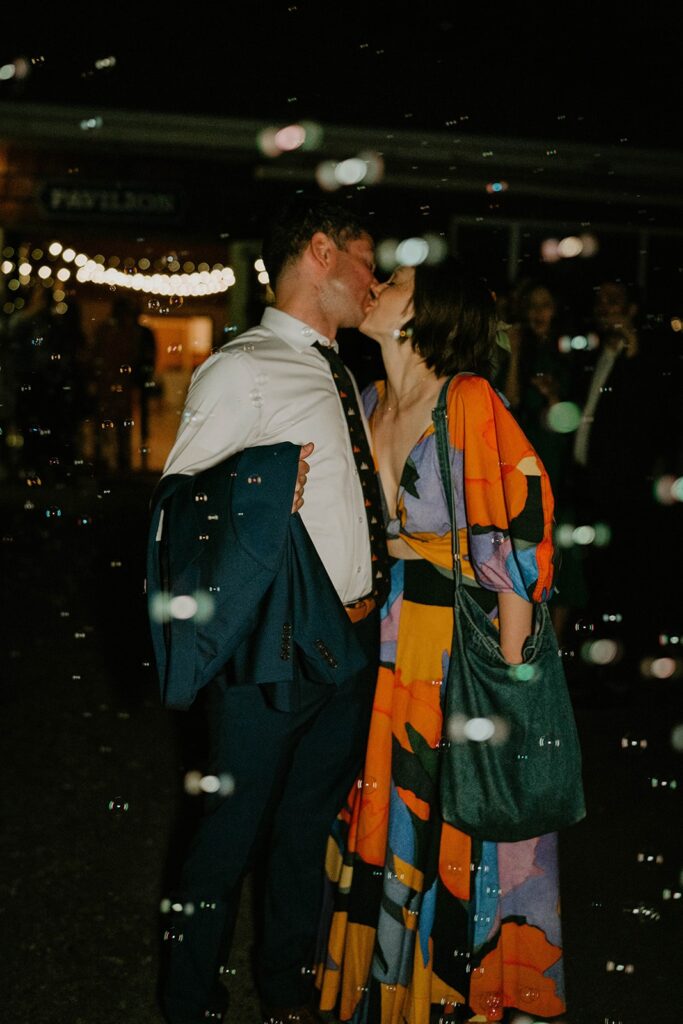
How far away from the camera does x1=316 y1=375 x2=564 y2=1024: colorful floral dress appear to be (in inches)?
86.0

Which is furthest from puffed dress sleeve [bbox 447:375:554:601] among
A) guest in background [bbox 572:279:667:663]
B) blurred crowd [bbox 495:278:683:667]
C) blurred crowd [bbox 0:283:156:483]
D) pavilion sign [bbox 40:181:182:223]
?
pavilion sign [bbox 40:181:182:223]

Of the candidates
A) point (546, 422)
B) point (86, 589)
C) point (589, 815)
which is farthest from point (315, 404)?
point (86, 589)

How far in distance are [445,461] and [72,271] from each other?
1305 centimetres

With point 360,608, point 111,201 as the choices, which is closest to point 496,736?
point 360,608

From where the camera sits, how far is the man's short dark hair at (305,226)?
2354 millimetres

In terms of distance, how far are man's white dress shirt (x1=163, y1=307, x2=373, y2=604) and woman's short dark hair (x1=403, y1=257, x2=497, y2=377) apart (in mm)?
267

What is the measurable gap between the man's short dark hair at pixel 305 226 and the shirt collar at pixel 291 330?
13cm

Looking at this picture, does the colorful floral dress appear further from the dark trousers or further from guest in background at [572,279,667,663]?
guest in background at [572,279,667,663]

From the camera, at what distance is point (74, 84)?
32.2 feet

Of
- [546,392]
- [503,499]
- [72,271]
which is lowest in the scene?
[503,499]

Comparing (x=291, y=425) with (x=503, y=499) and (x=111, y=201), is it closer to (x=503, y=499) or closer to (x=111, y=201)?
(x=503, y=499)

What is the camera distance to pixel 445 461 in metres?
2.23

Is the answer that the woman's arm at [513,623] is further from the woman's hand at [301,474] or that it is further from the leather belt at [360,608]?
the woman's hand at [301,474]

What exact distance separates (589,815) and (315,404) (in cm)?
231
